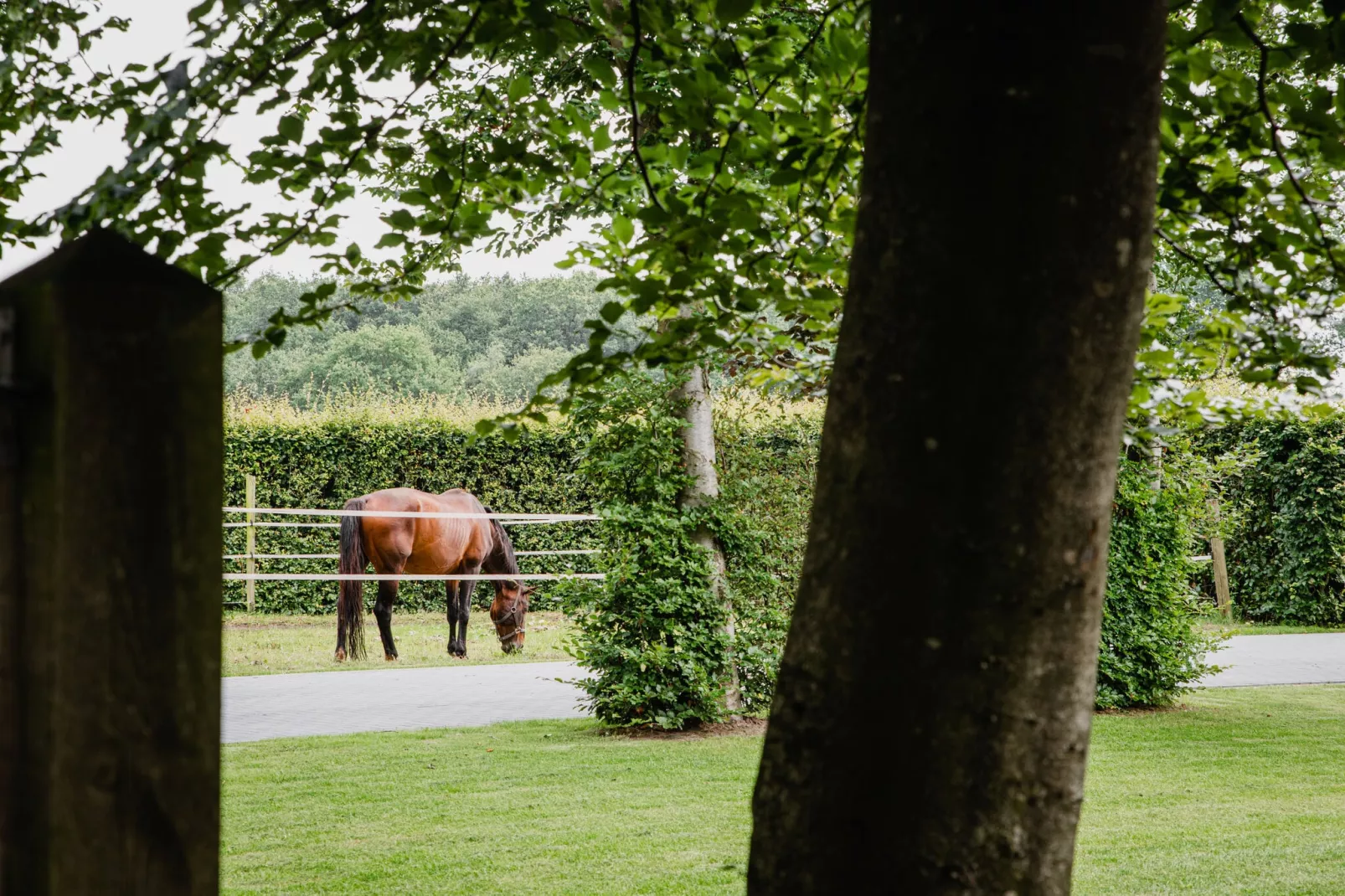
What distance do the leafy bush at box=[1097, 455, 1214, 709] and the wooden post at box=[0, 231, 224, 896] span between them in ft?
29.8

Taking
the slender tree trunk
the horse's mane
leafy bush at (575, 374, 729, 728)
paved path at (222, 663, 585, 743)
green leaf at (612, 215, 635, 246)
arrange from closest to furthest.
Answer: green leaf at (612, 215, 635, 246)
leafy bush at (575, 374, 729, 728)
the slender tree trunk
paved path at (222, 663, 585, 743)
the horse's mane

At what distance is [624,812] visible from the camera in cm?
612

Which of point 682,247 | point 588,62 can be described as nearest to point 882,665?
point 682,247

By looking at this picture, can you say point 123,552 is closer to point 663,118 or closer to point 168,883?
point 168,883

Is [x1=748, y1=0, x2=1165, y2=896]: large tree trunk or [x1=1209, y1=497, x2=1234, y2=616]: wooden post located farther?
[x1=1209, y1=497, x2=1234, y2=616]: wooden post

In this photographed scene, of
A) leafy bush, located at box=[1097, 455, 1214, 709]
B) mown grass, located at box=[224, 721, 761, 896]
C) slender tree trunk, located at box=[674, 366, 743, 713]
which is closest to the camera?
mown grass, located at box=[224, 721, 761, 896]

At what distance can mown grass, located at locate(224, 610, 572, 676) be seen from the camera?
1313cm

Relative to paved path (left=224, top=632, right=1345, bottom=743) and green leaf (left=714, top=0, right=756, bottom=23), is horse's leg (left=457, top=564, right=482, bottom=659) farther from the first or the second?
green leaf (left=714, top=0, right=756, bottom=23)

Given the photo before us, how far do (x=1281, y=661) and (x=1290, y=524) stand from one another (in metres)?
4.70

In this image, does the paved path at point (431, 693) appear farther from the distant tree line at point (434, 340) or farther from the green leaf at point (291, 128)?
the distant tree line at point (434, 340)

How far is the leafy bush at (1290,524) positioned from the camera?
16391 millimetres

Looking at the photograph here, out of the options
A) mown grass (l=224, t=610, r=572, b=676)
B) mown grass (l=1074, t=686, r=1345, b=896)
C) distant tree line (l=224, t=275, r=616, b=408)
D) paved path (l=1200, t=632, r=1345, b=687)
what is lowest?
mown grass (l=224, t=610, r=572, b=676)

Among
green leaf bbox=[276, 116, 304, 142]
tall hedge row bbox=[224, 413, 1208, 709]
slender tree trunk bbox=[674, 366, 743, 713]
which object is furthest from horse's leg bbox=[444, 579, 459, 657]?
green leaf bbox=[276, 116, 304, 142]

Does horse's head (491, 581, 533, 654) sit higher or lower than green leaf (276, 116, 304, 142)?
lower
